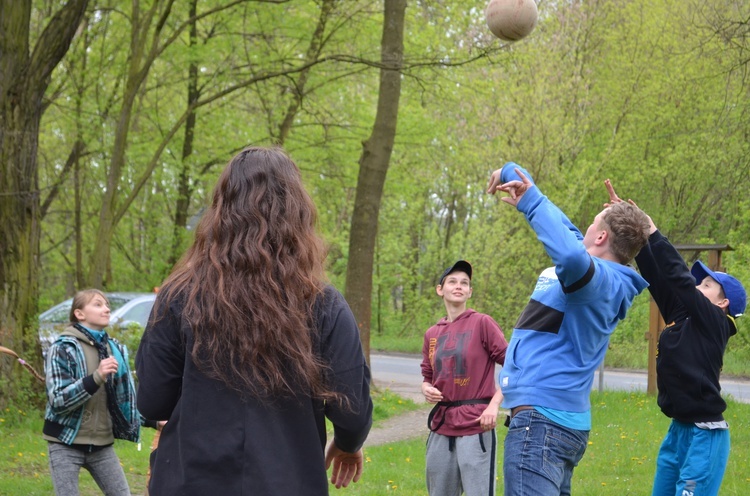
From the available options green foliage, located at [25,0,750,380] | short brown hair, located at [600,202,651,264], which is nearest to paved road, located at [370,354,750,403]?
green foliage, located at [25,0,750,380]

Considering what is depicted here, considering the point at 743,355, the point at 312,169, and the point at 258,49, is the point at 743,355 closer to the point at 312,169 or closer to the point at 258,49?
the point at 312,169

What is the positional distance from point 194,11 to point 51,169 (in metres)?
8.96

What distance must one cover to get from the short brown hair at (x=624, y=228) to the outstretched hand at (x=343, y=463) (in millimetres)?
1684

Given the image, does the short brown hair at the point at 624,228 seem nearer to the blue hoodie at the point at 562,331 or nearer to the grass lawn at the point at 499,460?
the blue hoodie at the point at 562,331

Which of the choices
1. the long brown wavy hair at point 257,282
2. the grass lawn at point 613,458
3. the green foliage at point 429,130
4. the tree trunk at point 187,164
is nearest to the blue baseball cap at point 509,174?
the long brown wavy hair at point 257,282

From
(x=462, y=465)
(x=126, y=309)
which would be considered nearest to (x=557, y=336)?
(x=462, y=465)

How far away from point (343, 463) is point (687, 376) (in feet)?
9.07

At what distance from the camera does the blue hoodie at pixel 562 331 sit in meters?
3.54

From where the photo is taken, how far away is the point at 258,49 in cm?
1750

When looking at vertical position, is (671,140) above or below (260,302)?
above

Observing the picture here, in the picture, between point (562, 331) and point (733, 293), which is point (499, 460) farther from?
point (562, 331)

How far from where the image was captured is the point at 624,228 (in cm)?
381

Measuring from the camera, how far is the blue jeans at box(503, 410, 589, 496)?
3.57 meters

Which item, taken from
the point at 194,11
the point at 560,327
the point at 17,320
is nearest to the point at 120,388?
the point at 560,327
